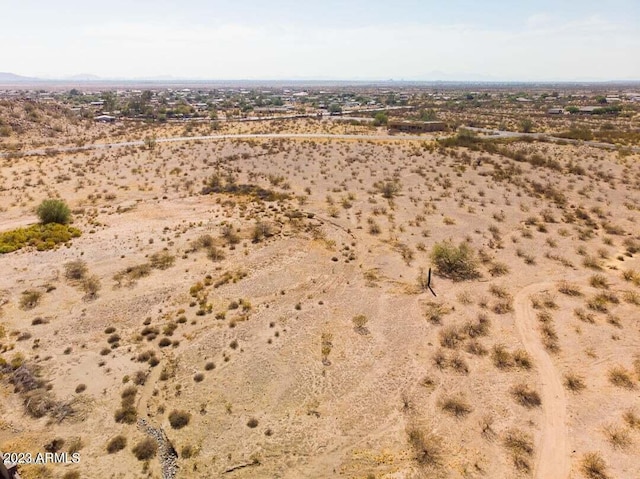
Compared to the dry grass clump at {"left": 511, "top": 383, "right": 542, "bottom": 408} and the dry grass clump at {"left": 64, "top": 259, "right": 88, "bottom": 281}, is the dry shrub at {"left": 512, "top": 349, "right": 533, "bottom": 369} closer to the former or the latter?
the dry grass clump at {"left": 511, "top": 383, "right": 542, "bottom": 408}

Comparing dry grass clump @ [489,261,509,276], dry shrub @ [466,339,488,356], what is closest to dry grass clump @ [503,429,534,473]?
dry shrub @ [466,339,488,356]

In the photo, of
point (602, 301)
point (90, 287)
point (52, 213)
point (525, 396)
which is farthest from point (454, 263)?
point (52, 213)

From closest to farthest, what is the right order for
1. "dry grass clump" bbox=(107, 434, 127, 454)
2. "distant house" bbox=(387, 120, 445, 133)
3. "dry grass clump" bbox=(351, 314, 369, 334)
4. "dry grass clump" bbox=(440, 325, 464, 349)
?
"dry grass clump" bbox=(107, 434, 127, 454), "dry grass clump" bbox=(440, 325, 464, 349), "dry grass clump" bbox=(351, 314, 369, 334), "distant house" bbox=(387, 120, 445, 133)

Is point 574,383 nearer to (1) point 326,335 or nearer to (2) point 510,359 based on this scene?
(2) point 510,359

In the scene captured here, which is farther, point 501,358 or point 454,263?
point 454,263

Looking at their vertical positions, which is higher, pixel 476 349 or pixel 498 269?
pixel 498 269

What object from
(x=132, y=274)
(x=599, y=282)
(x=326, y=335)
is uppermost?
(x=599, y=282)

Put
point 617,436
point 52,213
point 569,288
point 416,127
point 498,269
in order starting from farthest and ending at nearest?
point 416,127 → point 52,213 → point 498,269 → point 569,288 → point 617,436

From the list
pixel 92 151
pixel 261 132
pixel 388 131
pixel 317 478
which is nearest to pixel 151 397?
pixel 317 478
